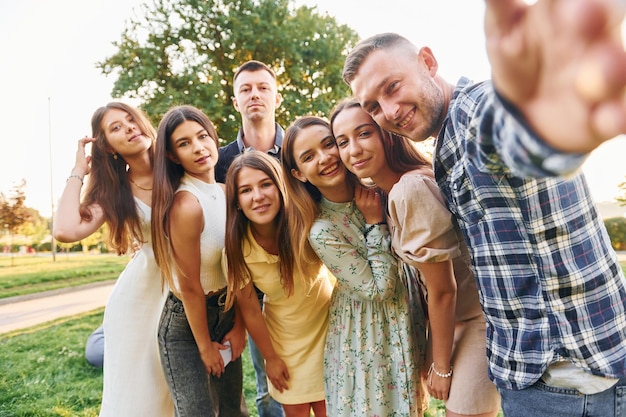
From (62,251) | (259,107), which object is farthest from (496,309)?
(62,251)

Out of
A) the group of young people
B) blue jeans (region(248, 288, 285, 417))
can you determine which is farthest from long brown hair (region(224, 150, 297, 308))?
blue jeans (region(248, 288, 285, 417))

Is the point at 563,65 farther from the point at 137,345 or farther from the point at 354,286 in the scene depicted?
the point at 137,345

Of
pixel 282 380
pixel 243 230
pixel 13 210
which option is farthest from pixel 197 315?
pixel 13 210

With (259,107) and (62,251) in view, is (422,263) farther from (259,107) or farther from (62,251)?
(62,251)

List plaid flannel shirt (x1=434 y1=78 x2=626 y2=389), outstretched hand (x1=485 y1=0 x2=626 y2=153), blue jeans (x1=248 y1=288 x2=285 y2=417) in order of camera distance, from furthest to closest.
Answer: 1. blue jeans (x1=248 y1=288 x2=285 y2=417)
2. plaid flannel shirt (x1=434 y1=78 x2=626 y2=389)
3. outstretched hand (x1=485 y1=0 x2=626 y2=153)

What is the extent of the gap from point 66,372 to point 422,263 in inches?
197

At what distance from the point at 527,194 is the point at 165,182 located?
1.88 metres

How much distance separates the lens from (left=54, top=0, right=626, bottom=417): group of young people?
1.33 meters

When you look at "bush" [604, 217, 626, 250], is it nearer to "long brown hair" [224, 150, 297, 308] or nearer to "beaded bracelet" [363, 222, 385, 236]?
"beaded bracelet" [363, 222, 385, 236]

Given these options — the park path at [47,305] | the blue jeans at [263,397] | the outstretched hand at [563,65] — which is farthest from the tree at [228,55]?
the outstretched hand at [563,65]

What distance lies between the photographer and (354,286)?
7.44ft

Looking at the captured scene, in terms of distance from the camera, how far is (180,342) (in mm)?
2523

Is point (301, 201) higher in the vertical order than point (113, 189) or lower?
lower

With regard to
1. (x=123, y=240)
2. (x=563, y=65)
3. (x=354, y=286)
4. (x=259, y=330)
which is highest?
(x=563, y=65)
